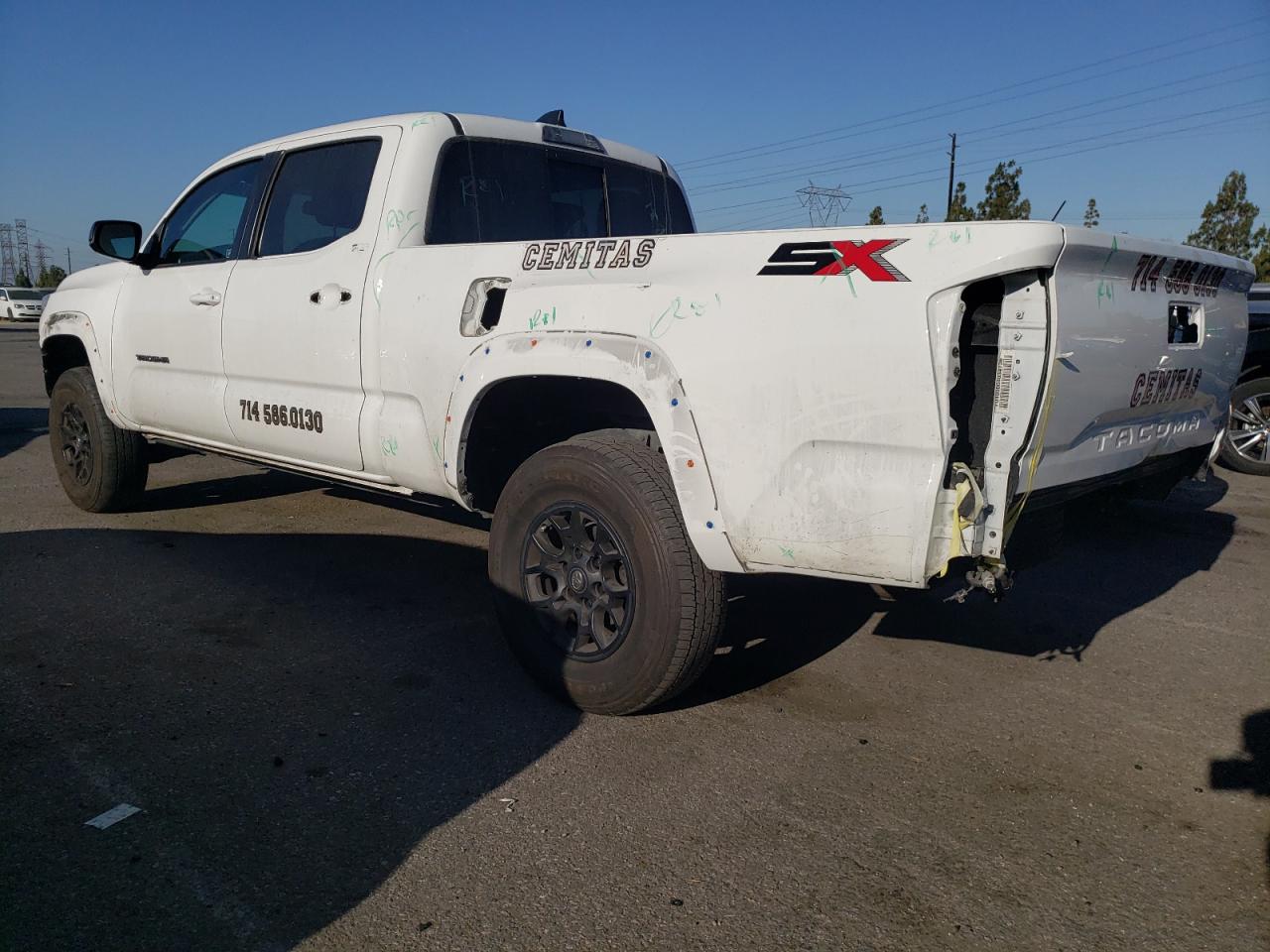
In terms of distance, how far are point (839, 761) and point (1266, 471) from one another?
712cm

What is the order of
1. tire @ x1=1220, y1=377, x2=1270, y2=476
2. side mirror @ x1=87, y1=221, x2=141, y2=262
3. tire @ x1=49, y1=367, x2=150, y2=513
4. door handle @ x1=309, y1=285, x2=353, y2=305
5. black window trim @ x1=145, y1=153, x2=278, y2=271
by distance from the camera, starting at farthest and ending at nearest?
tire @ x1=1220, y1=377, x2=1270, y2=476 < tire @ x1=49, y1=367, x2=150, y2=513 < side mirror @ x1=87, y1=221, x2=141, y2=262 < black window trim @ x1=145, y1=153, x2=278, y2=271 < door handle @ x1=309, y1=285, x2=353, y2=305

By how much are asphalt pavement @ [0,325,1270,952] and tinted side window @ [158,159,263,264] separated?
1617mm

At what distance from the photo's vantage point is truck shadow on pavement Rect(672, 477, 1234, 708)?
4.19 m

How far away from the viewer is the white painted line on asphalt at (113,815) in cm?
275

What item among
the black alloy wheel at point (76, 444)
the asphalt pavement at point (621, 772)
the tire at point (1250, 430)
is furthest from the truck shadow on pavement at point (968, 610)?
the black alloy wheel at point (76, 444)

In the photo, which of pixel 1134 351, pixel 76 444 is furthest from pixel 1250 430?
pixel 76 444

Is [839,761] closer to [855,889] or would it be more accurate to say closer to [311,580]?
[855,889]

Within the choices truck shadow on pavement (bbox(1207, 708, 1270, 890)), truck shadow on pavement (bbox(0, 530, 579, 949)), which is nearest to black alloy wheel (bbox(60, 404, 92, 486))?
truck shadow on pavement (bbox(0, 530, 579, 949))

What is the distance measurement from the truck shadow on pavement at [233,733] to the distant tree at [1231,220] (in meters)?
20.9

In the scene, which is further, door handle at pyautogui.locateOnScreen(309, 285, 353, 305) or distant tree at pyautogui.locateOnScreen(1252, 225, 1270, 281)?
distant tree at pyautogui.locateOnScreen(1252, 225, 1270, 281)

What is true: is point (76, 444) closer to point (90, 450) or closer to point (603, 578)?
point (90, 450)

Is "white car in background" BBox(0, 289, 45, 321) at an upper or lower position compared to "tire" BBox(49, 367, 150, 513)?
upper

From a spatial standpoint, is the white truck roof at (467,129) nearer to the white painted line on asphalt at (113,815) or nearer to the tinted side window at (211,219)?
the tinted side window at (211,219)

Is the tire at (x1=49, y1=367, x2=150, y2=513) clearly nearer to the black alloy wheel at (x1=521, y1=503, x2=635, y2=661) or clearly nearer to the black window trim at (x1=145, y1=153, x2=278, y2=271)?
the black window trim at (x1=145, y1=153, x2=278, y2=271)
